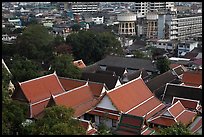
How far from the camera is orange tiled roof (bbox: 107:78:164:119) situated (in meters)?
13.2

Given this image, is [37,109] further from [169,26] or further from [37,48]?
[169,26]

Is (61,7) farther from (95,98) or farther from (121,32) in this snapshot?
(95,98)

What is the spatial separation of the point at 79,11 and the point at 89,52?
47716 mm

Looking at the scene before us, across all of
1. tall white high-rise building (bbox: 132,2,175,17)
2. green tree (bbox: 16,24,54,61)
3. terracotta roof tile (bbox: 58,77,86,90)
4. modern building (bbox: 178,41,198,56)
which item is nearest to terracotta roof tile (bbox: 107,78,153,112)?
terracotta roof tile (bbox: 58,77,86,90)

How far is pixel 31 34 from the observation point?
23.0 m

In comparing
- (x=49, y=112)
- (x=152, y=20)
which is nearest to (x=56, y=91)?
(x=49, y=112)

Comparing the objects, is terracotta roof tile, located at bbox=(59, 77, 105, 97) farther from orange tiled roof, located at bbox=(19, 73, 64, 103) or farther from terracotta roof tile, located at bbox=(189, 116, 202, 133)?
terracotta roof tile, located at bbox=(189, 116, 202, 133)

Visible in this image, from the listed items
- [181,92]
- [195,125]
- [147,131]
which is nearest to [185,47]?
[181,92]

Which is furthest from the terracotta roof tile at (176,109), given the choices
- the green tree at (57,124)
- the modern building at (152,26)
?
the modern building at (152,26)

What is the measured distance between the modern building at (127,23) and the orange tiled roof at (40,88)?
25.2 metres

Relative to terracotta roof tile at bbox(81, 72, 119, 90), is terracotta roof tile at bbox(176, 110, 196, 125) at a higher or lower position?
lower

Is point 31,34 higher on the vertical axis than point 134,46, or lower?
higher

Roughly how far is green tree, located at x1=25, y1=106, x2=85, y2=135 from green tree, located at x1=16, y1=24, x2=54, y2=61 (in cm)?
1413

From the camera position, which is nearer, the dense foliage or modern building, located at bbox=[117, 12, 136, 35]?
the dense foliage
